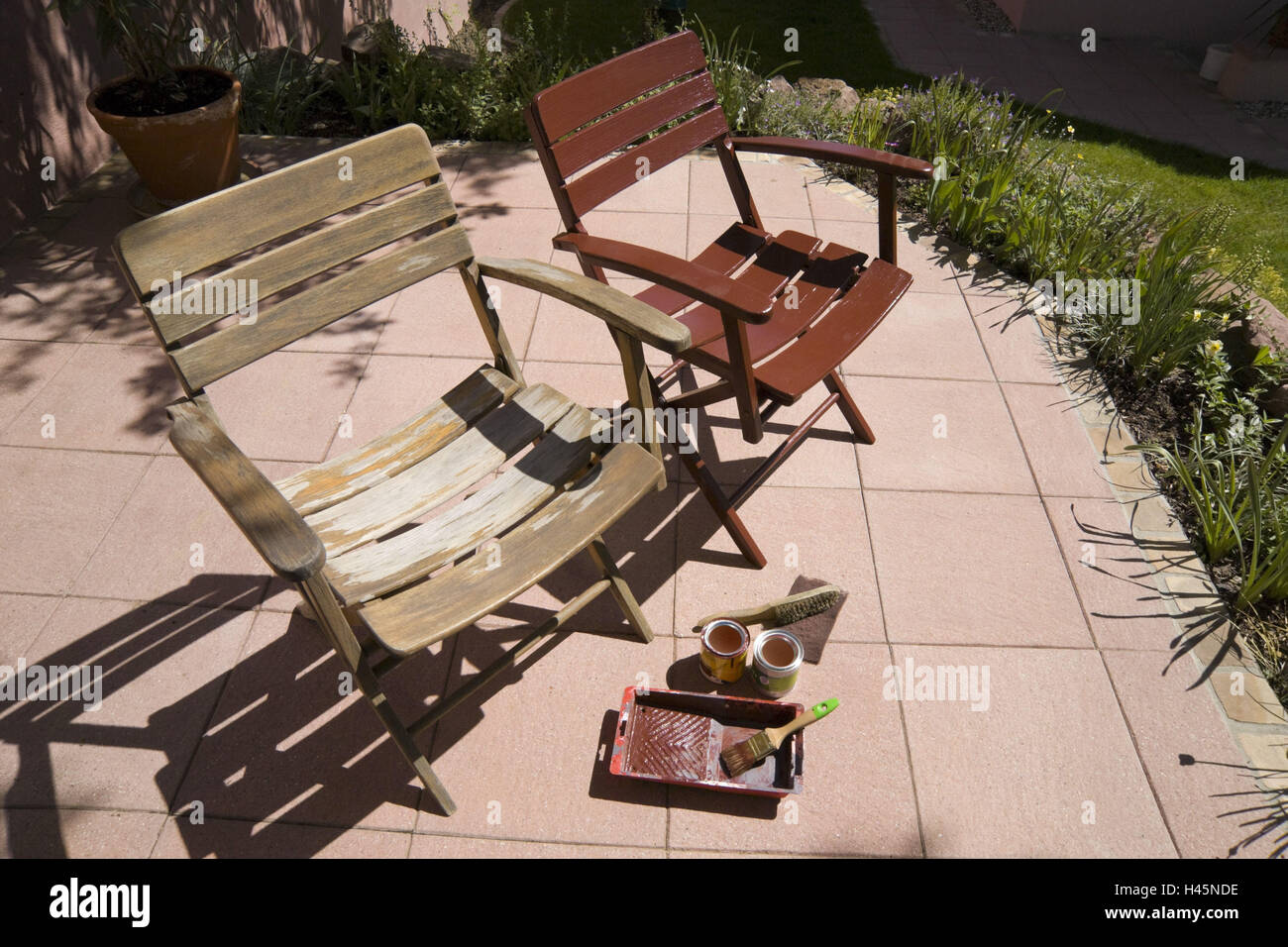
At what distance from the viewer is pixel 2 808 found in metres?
2.08

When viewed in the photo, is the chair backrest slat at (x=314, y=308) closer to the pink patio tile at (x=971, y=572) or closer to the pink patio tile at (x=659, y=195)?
the pink patio tile at (x=971, y=572)

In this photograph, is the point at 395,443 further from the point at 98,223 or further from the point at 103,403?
the point at 98,223

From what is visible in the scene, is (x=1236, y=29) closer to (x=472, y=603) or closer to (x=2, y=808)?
(x=472, y=603)

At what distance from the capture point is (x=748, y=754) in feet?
6.99

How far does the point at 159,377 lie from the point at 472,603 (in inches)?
86.6

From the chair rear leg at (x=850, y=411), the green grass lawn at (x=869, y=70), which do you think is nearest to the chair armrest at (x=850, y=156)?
the chair rear leg at (x=850, y=411)

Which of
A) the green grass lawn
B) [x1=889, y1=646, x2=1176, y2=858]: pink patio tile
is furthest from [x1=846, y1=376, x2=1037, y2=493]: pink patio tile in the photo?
the green grass lawn

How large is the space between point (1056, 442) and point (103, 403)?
11.4ft

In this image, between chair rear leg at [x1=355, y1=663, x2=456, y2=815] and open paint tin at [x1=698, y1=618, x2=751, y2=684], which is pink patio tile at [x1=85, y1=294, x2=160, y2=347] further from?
open paint tin at [x1=698, y1=618, x2=751, y2=684]

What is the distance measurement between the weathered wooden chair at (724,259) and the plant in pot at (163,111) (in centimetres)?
230

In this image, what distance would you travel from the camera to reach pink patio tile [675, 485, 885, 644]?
8.32 ft

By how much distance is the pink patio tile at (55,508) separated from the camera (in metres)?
2.59

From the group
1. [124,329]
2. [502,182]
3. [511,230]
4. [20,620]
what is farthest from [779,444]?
[124,329]
